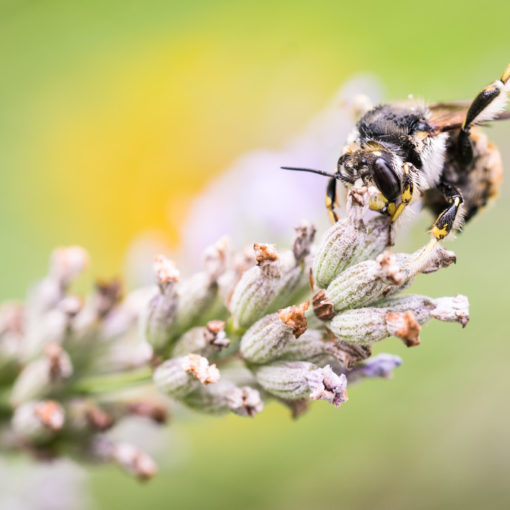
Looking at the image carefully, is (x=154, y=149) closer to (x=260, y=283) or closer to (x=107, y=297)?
(x=107, y=297)

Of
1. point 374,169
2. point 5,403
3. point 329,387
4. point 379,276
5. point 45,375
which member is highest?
point 374,169

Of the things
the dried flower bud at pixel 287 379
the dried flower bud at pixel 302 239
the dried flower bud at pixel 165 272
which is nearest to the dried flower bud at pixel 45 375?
the dried flower bud at pixel 165 272

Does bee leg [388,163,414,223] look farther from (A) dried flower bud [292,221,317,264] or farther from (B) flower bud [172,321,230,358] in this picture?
(B) flower bud [172,321,230,358]

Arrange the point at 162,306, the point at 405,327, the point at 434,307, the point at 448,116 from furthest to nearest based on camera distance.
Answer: the point at 448,116, the point at 162,306, the point at 434,307, the point at 405,327

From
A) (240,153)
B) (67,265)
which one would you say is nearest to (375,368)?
(67,265)

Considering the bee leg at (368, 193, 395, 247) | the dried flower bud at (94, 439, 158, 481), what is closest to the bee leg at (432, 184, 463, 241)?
the bee leg at (368, 193, 395, 247)

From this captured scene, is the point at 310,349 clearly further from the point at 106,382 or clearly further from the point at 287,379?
the point at 106,382
